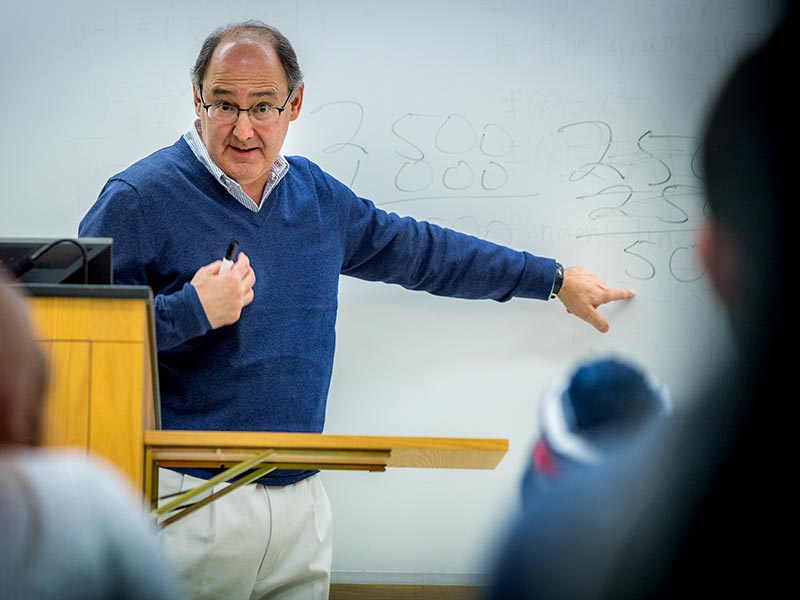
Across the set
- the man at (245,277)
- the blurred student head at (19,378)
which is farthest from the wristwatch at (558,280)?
the blurred student head at (19,378)

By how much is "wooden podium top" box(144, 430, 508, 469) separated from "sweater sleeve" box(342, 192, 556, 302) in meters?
1.08

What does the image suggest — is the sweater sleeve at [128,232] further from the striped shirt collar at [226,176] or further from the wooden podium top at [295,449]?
the wooden podium top at [295,449]

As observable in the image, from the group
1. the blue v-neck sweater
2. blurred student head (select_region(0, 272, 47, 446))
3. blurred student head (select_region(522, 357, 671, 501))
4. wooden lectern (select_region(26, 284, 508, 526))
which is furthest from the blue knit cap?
the blue v-neck sweater

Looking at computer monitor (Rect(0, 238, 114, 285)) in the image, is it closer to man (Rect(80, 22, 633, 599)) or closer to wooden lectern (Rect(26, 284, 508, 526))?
wooden lectern (Rect(26, 284, 508, 526))

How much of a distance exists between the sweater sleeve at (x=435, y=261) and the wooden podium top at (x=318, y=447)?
108 cm

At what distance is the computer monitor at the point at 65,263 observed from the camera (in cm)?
205

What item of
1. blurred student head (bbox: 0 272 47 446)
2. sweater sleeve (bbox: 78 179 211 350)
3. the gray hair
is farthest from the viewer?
the gray hair

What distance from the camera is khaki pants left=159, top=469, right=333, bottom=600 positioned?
2699 mm

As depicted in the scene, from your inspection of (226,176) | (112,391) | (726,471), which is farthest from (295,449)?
(726,471)

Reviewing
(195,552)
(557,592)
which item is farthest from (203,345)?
(557,592)

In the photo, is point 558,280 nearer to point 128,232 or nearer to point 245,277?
point 245,277

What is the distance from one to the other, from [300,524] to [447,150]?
1202 millimetres

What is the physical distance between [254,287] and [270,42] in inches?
25.4

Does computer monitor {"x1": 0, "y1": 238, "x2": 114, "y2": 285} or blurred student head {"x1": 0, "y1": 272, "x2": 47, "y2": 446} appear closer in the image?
blurred student head {"x1": 0, "y1": 272, "x2": 47, "y2": 446}
